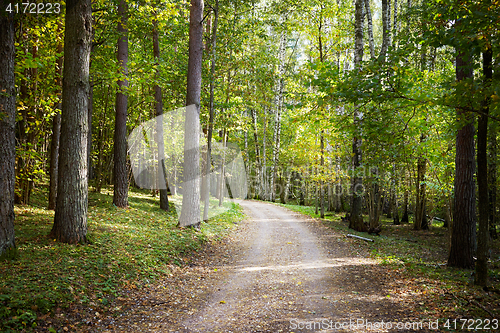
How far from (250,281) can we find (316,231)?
6.77m

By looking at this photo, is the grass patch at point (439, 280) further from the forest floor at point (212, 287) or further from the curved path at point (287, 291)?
the curved path at point (287, 291)

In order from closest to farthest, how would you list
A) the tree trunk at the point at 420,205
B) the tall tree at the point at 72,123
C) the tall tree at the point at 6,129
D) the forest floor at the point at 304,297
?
the forest floor at the point at 304,297 → the tall tree at the point at 6,129 → the tall tree at the point at 72,123 → the tree trunk at the point at 420,205

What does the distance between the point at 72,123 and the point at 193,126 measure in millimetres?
4724

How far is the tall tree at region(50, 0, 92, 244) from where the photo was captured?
20.2ft

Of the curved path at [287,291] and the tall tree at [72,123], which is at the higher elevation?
the tall tree at [72,123]

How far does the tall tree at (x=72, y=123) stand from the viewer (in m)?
6.16

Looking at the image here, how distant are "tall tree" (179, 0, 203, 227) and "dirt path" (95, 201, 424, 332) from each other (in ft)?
6.87

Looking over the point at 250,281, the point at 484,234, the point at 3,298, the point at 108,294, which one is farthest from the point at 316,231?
the point at 3,298

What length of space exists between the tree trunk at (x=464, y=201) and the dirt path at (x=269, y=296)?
2281 millimetres

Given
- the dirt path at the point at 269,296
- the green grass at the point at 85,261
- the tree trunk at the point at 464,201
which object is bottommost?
the dirt path at the point at 269,296

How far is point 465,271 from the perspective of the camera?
7105mm

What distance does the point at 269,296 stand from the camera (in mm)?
5695

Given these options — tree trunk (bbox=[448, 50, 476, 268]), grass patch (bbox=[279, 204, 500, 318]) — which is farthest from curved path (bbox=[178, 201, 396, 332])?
tree trunk (bbox=[448, 50, 476, 268])

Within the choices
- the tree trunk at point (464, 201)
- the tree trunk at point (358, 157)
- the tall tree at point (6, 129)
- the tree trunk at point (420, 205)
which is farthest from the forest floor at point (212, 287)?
the tree trunk at point (420, 205)
